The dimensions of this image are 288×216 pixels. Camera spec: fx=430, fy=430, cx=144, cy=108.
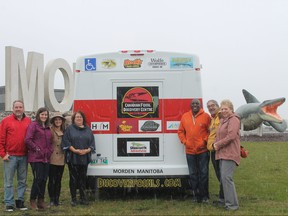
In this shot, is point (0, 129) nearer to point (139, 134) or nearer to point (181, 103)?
point (139, 134)

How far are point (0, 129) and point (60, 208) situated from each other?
1.59 m

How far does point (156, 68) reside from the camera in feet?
24.1

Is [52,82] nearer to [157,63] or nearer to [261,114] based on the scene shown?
[261,114]

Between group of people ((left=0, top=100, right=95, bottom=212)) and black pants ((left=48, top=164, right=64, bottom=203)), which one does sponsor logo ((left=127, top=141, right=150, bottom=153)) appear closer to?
group of people ((left=0, top=100, right=95, bottom=212))

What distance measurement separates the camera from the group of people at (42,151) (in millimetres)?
6652

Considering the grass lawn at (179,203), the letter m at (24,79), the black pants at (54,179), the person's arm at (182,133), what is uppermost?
the letter m at (24,79)

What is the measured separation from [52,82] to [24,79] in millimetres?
3571

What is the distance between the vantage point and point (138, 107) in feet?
24.1

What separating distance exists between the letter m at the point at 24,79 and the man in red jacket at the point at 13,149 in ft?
49.2

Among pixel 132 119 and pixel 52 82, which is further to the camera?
pixel 52 82

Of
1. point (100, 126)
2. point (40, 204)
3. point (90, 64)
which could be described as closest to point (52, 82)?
point (90, 64)

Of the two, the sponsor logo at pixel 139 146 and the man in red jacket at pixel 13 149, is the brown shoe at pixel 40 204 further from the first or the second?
the sponsor logo at pixel 139 146

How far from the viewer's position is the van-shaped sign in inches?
288

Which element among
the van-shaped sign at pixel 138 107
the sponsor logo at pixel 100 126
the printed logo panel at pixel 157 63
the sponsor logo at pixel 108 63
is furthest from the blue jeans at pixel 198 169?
the sponsor logo at pixel 108 63
